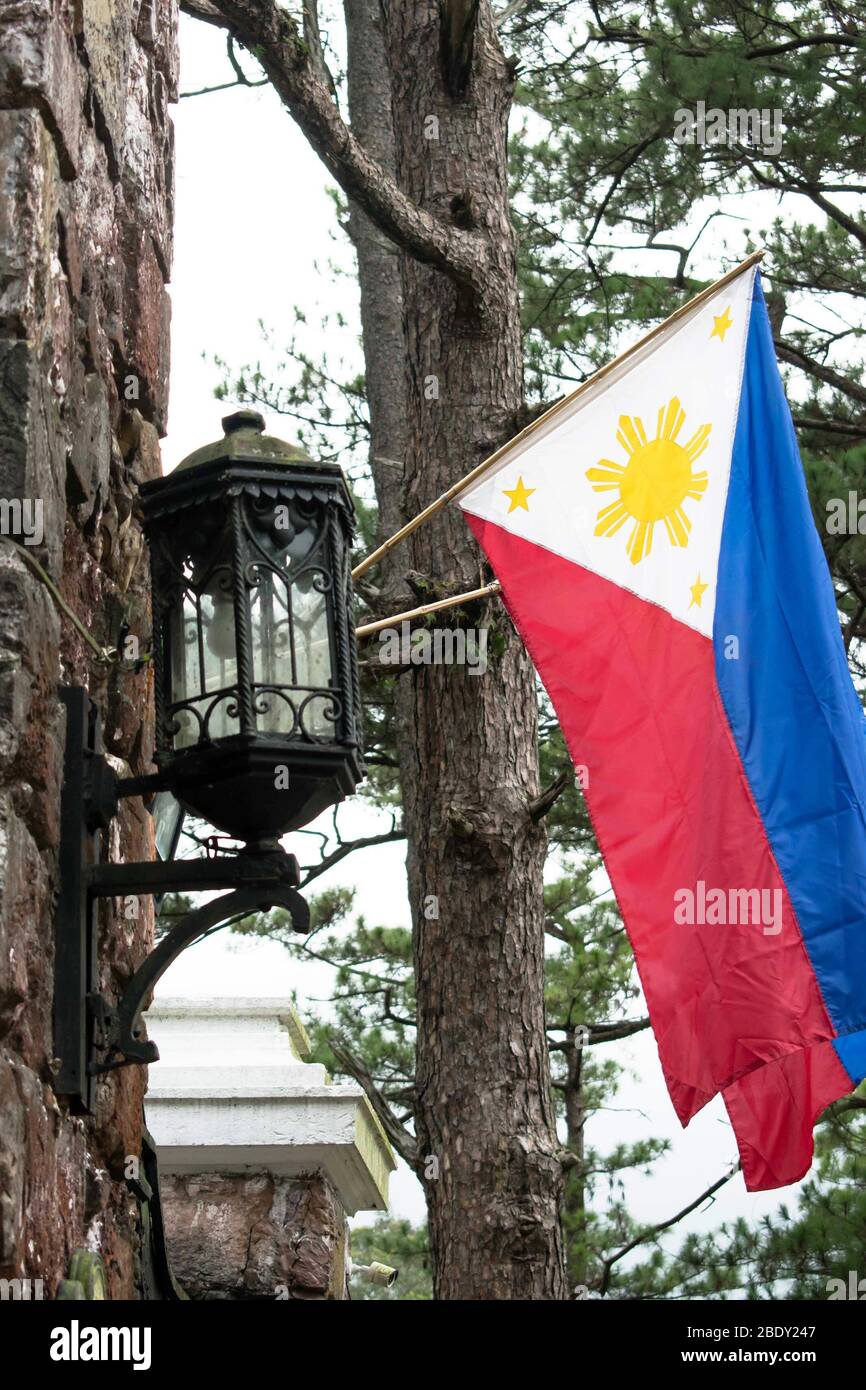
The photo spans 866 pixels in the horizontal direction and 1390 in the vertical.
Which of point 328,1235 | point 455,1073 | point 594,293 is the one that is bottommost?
point 328,1235

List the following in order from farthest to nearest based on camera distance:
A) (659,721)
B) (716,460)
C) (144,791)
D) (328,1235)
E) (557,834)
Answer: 1. (557,834)
2. (328,1235)
3. (716,460)
4. (659,721)
5. (144,791)

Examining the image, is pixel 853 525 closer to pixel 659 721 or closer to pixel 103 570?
pixel 659 721

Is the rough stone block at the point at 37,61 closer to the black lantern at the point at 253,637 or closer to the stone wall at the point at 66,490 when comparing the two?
the stone wall at the point at 66,490

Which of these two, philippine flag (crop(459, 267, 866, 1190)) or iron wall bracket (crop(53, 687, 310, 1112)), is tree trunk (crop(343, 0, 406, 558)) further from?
iron wall bracket (crop(53, 687, 310, 1112))

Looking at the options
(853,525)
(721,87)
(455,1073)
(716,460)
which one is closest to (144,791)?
(716,460)

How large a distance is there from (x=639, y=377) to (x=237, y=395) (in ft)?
22.8

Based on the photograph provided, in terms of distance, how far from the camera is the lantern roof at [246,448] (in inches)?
113

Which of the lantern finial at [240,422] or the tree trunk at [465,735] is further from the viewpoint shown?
the tree trunk at [465,735]

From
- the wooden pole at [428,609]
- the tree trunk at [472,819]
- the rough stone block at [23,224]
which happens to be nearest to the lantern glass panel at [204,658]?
the rough stone block at [23,224]

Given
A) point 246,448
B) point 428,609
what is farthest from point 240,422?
point 428,609

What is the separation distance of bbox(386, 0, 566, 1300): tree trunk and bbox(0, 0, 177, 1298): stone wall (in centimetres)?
213

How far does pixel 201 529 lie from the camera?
9.39 feet

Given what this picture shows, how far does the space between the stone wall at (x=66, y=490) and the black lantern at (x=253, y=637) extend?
0.57ft

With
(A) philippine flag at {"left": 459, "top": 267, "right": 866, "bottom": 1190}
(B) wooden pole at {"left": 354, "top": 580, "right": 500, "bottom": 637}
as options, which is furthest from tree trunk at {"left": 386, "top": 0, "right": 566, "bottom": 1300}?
(A) philippine flag at {"left": 459, "top": 267, "right": 866, "bottom": 1190}
